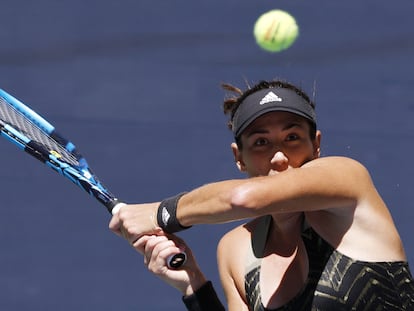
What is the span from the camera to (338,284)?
2.39 m

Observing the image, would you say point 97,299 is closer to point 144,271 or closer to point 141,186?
point 144,271

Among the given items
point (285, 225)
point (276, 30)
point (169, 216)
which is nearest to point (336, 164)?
point (285, 225)

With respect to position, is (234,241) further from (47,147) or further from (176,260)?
(47,147)

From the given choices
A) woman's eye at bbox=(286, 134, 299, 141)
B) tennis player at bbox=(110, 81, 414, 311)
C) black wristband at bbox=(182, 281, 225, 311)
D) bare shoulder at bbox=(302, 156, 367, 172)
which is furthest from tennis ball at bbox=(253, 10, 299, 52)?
bare shoulder at bbox=(302, 156, 367, 172)

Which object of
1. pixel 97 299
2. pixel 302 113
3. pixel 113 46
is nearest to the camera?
pixel 302 113

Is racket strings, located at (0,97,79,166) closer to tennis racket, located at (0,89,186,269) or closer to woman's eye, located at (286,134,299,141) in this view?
tennis racket, located at (0,89,186,269)

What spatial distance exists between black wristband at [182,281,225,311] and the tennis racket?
385 mm

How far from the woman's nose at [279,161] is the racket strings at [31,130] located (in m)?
1.00

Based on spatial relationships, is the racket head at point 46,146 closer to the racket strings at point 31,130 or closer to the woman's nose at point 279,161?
the racket strings at point 31,130

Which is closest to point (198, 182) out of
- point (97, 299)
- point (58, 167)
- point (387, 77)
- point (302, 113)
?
point (97, 299)

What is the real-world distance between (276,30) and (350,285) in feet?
10.2

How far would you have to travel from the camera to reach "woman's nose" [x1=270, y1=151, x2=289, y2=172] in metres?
2.52

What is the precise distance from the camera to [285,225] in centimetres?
261

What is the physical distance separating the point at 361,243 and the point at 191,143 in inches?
115
